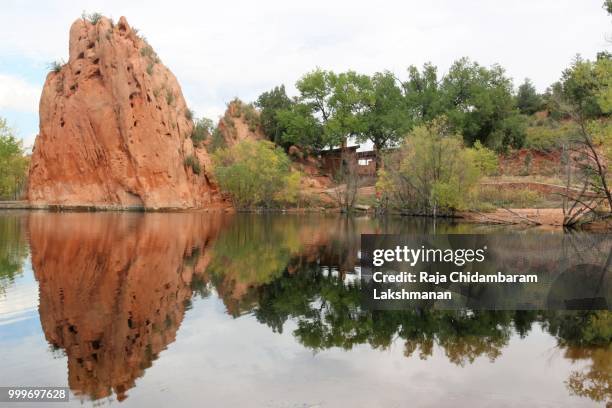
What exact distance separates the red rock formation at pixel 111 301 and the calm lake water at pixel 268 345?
0.11 ft

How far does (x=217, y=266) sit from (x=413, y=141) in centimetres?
2539

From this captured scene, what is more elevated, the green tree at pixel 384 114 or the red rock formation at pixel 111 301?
the green tree at pixel 384 114

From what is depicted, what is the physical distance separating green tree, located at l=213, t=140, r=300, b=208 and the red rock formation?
30.7 m

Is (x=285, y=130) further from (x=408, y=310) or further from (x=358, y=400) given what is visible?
(x=358, y=400)

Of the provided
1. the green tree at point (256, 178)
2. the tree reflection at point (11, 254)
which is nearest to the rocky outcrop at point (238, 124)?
the green tree at point (256, 178)

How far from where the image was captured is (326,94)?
6247cm

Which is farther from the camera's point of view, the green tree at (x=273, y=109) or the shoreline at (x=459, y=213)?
the green tree at (x=273, y=109)

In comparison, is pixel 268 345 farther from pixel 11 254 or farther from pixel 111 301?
pixel 11 254

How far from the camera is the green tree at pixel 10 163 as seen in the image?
58000 millimetres

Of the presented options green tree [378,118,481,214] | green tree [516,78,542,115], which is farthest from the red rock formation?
green tree [516,78,542,115]

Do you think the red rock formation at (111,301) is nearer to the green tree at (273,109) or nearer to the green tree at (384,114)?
the green tree at (384,114)

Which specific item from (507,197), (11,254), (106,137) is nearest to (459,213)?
(507,197)

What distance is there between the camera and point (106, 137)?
48250 millimetres

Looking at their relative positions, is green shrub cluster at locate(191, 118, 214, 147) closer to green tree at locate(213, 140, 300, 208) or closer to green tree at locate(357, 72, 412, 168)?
green tree at locate(213, 140, 300, 208)
